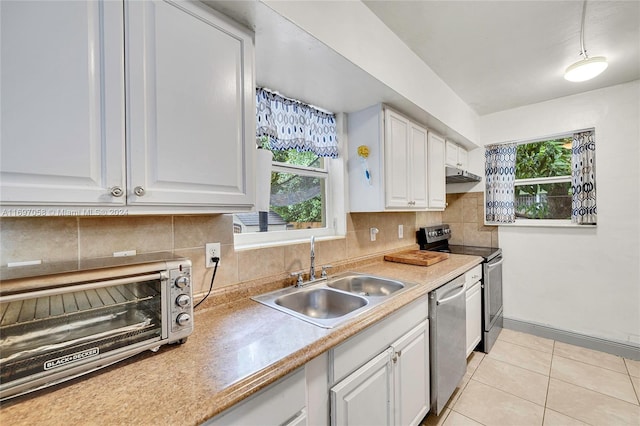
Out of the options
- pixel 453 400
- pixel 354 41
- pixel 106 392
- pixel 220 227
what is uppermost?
pixel 354 41

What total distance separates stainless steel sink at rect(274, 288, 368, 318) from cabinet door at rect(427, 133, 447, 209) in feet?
4.45

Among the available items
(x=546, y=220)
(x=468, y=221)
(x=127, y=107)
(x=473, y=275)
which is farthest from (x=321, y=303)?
(x=546, y=220)

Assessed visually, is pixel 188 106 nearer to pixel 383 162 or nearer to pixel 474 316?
pixel 383 162

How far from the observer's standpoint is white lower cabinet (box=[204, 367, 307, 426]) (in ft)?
2.39

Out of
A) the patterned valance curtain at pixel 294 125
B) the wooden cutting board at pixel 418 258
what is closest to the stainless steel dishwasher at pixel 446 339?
the wooden cutting board at pixel 418 258

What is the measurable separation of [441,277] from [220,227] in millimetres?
1414

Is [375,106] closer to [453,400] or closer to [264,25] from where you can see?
[264,25]

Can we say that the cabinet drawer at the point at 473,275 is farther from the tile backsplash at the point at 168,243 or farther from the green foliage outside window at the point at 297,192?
the green foliage outside window at the point at 297,192

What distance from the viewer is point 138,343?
0.82 metres

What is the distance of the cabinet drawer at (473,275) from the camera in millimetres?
2203

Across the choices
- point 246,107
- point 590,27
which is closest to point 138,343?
point 246,107

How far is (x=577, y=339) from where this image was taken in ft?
8.61

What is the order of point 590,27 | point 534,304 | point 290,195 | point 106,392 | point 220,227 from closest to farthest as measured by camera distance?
point 106,392, point 220,227, point 590,27, point 290,195, point 534,304

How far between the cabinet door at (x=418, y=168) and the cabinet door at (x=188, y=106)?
147 cm
